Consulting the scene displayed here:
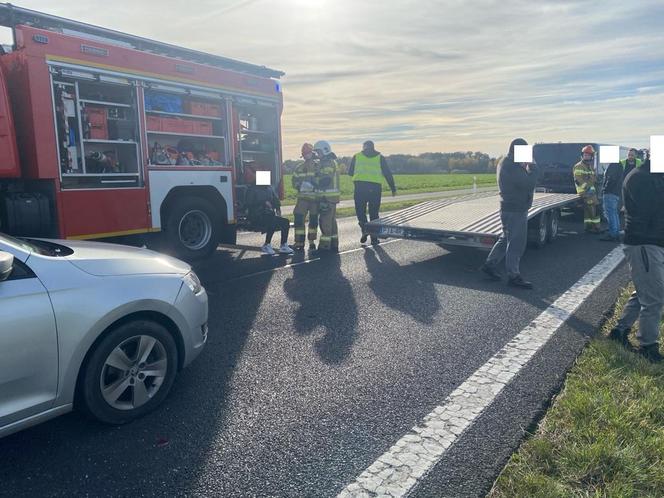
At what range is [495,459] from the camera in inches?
116

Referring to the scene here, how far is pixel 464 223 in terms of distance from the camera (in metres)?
8.55

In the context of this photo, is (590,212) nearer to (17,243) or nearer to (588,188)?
(588,188)

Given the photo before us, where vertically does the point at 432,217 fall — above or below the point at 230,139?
below

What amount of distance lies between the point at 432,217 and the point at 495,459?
22.1ft

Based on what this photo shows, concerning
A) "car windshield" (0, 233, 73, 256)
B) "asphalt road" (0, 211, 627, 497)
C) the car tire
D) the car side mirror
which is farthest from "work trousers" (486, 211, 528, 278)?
the car side mirror

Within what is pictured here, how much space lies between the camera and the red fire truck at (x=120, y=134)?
21.3 feet

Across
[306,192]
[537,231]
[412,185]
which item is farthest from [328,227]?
[412,185]

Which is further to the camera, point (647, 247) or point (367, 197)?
point (367, 197)

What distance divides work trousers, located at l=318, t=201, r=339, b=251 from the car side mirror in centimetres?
693

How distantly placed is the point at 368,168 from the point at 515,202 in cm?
416

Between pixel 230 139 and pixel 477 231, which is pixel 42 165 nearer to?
pixel 230 139

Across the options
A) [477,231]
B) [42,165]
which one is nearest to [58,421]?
[42,165]

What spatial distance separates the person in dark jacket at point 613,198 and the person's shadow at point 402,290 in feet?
16.4

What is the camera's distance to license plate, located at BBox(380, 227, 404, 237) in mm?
8773
